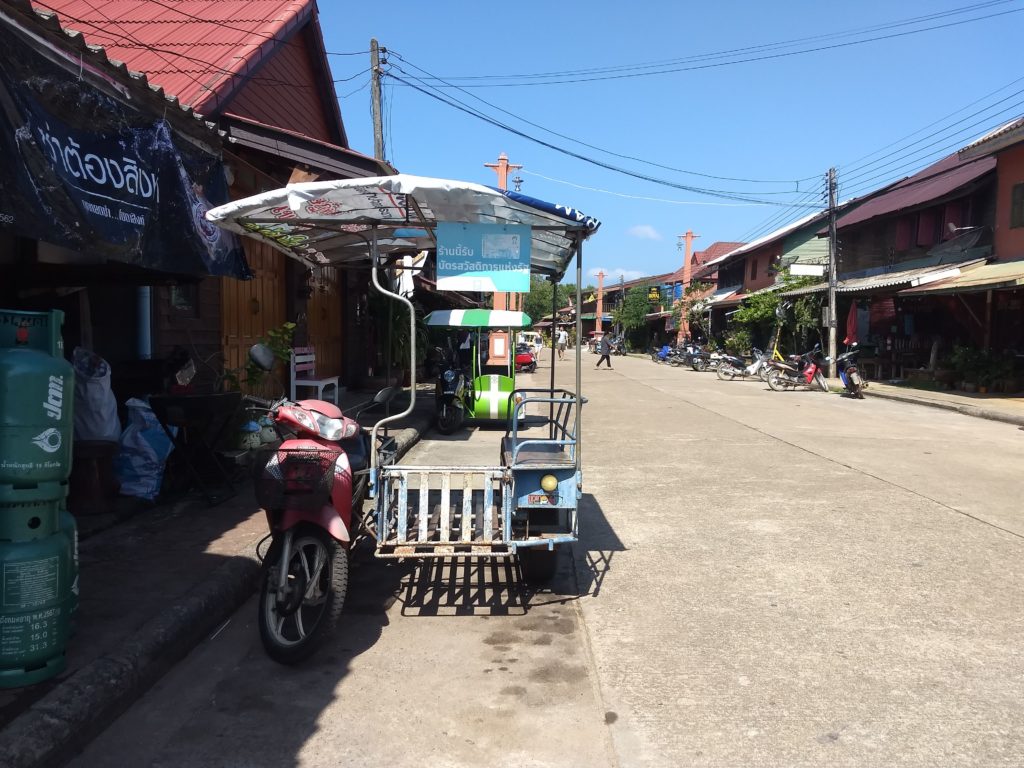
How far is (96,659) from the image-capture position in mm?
3260

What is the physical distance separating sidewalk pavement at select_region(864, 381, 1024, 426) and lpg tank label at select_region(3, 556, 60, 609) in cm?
1489

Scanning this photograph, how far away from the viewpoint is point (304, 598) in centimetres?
361

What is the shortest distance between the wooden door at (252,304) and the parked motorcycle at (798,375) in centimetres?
1523

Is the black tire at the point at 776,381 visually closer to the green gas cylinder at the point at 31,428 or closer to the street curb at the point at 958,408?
the street curb at the point at 958,408

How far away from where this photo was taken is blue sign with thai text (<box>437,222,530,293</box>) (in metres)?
4.55

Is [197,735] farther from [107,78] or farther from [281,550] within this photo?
[107,78]

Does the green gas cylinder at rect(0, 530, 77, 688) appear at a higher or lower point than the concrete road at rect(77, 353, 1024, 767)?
higher

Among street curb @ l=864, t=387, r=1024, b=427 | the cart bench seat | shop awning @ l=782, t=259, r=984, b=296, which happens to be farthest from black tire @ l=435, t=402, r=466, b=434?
shop awning @ l=782, t=259, r=984, b=296

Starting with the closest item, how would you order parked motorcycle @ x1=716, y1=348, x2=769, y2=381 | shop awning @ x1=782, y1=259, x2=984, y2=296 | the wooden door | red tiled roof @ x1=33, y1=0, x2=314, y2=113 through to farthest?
red tiled roof @ x1=33, y1=0, x2=314, y2=113, the wooden door, shop awning @ x1=782, y1=259, x2=984, y2=296, parked motorcycle @ x1=716, y1=348, x2=769, y2=381

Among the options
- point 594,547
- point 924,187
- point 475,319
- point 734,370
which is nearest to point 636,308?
point 734,370

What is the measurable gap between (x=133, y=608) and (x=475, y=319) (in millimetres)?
5817

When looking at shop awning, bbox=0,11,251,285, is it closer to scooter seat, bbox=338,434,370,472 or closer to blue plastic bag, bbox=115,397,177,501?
blue plastic bag, bbox=115,397,177,501

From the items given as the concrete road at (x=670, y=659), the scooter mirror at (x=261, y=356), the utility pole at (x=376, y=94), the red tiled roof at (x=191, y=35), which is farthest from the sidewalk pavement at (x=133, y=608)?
the utility pole at (x=376, y=94)

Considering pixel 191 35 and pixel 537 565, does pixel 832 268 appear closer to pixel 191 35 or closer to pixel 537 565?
pixel 191 35
